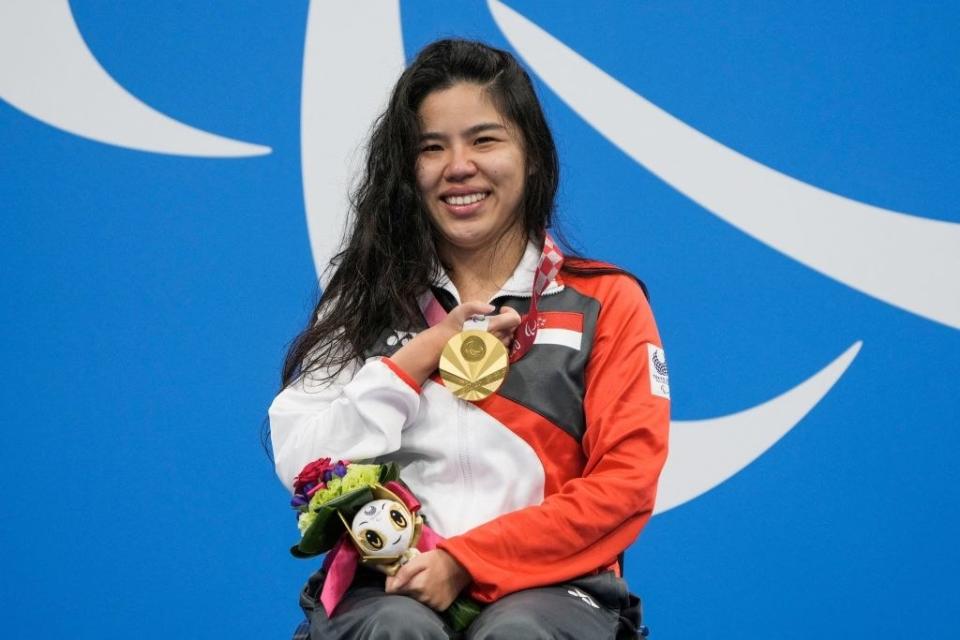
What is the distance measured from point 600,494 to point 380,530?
1.05 feet

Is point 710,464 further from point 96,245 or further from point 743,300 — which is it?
point 96,245

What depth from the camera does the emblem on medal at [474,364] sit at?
1927mm

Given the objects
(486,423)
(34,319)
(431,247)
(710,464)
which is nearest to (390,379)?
(486,423)

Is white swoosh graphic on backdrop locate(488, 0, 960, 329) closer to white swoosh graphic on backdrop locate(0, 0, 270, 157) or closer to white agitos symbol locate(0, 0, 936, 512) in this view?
white agitos symbol locate(0, 0, 936, 512)

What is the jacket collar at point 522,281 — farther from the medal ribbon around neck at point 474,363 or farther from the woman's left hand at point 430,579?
the woman's left hand at point 430,579

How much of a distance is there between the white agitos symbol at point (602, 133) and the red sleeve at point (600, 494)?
108cm

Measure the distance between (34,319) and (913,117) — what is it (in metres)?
2.12

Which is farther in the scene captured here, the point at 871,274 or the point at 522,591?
the point at 871,274

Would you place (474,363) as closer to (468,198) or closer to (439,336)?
(439,336)

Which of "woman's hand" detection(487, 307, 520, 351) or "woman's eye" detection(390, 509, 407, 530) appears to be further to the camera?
"woman's hand" detection(487, 307, 520, 351)

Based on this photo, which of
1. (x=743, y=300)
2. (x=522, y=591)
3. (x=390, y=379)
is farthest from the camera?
(x=743, y=300)

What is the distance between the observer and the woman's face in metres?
2.05

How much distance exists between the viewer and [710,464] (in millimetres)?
3008

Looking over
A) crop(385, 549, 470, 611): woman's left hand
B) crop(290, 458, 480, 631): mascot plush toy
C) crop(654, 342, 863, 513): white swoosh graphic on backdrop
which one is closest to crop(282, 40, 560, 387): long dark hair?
crop(290, 458, 480, 631): mascot plush toy
